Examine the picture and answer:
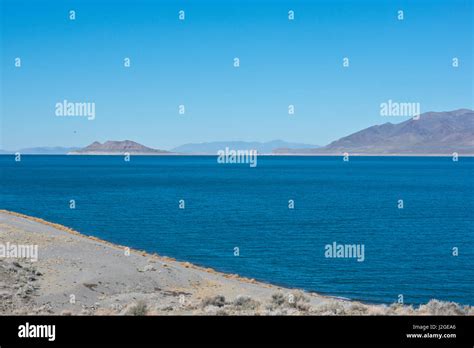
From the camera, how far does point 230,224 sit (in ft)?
192

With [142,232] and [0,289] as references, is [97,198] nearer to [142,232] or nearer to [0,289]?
[142,232]

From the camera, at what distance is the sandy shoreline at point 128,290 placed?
20234 millimetres

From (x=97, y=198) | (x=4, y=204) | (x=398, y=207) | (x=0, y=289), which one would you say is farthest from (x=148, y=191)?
(x=0, y=289)

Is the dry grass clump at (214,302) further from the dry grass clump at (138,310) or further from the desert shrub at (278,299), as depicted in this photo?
the dry grass clump at (138,310)

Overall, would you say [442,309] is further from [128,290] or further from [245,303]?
[128,290]

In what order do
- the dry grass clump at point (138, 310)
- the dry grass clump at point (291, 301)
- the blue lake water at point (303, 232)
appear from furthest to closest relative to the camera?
the blue lake water at point (303, 232), the dry grass clump at point (291, 301), the dry grass clump at point (138, 310)

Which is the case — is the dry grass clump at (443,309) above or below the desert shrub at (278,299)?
above

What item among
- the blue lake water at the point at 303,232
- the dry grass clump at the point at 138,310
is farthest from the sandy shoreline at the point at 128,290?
the blue lake water at the point at 303,232

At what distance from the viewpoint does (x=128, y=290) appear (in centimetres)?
2619

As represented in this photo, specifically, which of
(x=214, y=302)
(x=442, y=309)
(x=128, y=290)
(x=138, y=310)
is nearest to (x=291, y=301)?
(x=214, y=302)

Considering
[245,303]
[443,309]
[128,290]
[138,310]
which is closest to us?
[138,310]

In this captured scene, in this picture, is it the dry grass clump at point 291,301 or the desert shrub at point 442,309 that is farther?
the dry grass clump at point 291,301
